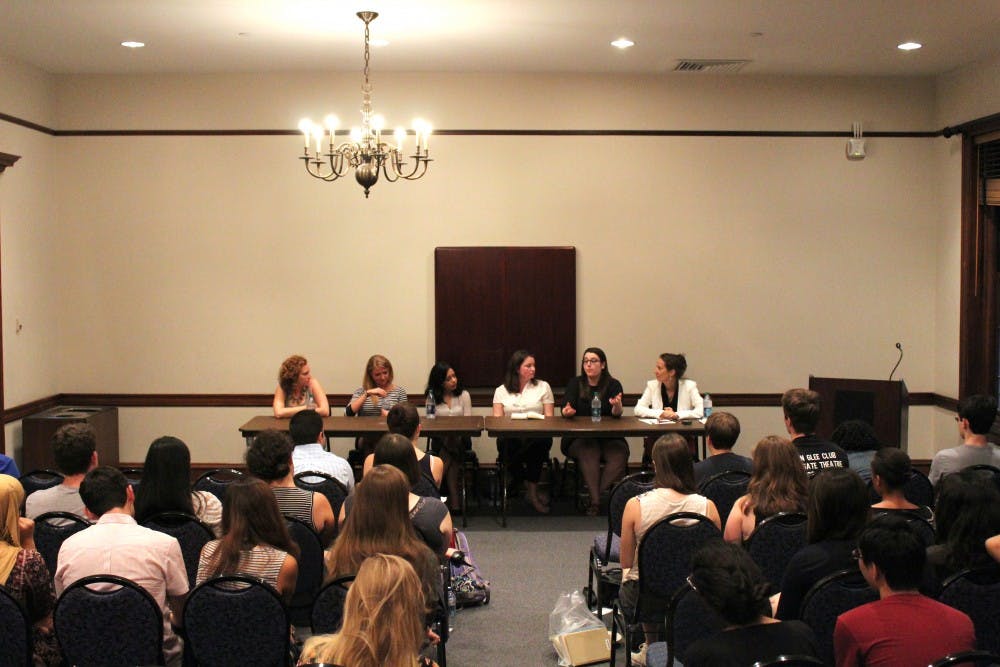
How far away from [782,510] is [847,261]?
17.0 feet

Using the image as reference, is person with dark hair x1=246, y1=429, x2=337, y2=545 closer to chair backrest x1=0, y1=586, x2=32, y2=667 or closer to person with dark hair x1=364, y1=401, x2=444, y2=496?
person with dark hair x1=364, y1=401, x2=444, y2=496

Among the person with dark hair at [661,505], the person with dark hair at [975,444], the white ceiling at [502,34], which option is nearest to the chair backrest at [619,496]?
the person with dark hair at [661,505]

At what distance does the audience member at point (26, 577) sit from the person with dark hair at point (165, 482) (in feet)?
2.23

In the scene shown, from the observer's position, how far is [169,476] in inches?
167

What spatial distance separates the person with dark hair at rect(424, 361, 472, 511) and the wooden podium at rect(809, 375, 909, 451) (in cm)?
283

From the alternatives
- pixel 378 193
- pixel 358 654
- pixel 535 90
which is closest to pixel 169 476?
pixel 358 654

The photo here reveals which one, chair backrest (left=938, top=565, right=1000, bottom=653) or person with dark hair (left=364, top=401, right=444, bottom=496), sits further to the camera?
person with dark hair (left=364, top=401, right=444, bottom=496)

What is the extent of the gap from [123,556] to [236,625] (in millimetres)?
514

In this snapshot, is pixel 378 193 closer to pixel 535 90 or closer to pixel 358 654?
pixel 535 90

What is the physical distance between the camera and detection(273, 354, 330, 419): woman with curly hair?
7645 millimetres

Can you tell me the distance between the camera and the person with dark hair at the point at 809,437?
16.9 feet

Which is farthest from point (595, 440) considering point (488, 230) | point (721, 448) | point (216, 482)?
point (216, 482)

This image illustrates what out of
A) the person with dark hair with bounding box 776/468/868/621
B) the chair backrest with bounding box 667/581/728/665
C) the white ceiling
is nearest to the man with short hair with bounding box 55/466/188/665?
the chair backrest with bounding box 667/581/728/665

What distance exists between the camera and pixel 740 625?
8.95ft
